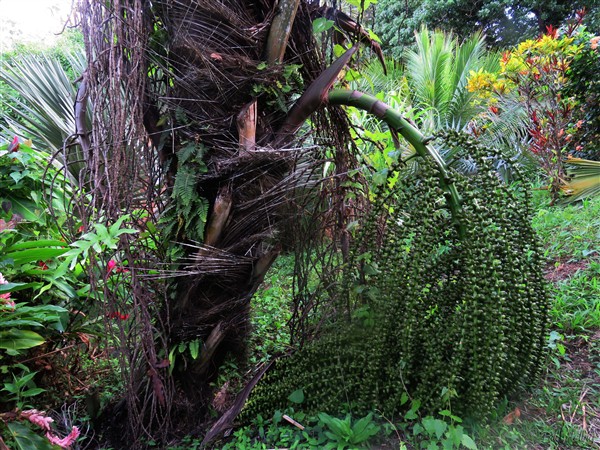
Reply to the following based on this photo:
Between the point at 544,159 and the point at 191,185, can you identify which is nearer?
the point at 191,185

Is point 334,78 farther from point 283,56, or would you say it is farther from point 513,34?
point 513,34

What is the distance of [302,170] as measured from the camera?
1989mm

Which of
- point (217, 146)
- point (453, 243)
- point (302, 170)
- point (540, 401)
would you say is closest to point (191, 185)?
point (217, 146)

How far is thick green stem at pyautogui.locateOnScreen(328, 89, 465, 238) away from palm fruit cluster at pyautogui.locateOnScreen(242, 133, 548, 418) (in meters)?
0.02

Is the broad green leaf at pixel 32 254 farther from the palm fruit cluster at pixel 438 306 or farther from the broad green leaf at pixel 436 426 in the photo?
the broad green leaf at pixel 436 426

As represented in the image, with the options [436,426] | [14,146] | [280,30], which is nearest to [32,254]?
[14,146]

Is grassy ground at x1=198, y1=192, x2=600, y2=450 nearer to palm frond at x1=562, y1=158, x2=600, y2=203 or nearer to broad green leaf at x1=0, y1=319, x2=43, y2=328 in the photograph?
broad green leaf at x1=0, y1=319, x2=43, y2=328

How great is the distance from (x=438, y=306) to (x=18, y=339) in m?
1.92

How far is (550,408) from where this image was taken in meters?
1.89

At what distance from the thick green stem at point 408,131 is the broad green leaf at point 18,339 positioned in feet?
5.87

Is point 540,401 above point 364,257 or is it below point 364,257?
below

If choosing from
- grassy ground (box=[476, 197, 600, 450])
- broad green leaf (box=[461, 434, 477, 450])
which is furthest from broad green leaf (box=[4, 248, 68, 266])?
grassy ground (box=[476, 197, 600, 450])

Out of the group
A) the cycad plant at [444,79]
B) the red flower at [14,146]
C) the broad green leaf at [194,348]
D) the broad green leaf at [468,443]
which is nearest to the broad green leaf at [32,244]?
the red flower at [14,146]

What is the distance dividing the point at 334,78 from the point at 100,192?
44.5 inches
